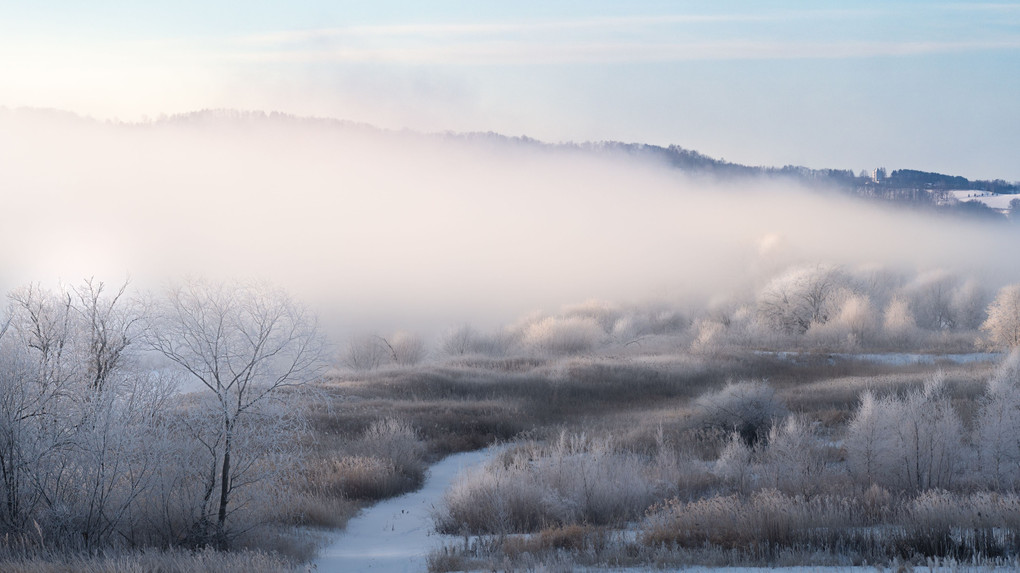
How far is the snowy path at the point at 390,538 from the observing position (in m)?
7.83

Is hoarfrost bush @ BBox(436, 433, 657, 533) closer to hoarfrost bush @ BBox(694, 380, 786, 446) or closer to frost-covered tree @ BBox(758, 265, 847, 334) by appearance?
hoarfrost bush @ BBox(694, 380, 786, 446)

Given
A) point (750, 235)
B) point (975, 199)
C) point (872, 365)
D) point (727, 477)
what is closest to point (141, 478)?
point (727, 477)

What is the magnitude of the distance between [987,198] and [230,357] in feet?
352

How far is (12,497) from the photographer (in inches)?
295

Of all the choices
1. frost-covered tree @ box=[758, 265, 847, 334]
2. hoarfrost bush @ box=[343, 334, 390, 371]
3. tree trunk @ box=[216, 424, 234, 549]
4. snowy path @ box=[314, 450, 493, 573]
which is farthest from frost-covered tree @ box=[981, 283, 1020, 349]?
tree trunk @ box=[216, 424, 234, 549]

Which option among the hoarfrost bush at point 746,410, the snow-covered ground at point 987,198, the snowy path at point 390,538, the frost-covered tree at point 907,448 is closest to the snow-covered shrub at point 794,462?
the frost-covered tree at point 907,448

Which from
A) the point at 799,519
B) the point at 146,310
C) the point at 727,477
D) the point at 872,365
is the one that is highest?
the point at 146,310

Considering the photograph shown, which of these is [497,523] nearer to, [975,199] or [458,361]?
[458,361]

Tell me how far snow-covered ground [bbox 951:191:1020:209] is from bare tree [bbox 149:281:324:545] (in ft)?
333

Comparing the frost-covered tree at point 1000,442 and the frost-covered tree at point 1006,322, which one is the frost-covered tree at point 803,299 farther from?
the frost-covered tree at point 1000,442

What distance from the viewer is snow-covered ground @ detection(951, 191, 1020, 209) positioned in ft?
290

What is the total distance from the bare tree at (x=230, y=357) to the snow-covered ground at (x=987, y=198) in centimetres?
10147

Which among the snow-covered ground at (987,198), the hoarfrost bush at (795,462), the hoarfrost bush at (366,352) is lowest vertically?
the hoarfrost bush at (366,352)

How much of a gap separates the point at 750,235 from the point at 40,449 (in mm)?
80045
